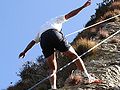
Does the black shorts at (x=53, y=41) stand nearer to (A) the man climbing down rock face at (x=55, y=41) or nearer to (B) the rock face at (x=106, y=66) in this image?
(A) the man climbing down rock face at (x=55, y=41)

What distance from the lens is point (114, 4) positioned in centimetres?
2183

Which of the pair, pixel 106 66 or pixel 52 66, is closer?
pixel 52 66

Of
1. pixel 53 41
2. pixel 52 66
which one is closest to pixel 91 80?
pixel 52 66

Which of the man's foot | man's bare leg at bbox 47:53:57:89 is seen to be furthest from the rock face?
man's bare leg at bbox 47:53:57:89

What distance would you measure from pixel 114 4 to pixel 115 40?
820cm

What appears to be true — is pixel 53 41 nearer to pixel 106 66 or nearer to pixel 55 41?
pixel 55 41

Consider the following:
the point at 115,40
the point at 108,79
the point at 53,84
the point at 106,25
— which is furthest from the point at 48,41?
the point at 106,25

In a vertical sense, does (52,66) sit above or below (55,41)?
below

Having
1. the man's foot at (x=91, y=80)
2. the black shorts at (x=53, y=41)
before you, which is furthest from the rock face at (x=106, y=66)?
the black shorts at (x=53, y=41)

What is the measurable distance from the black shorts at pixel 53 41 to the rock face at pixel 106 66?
2.74ft

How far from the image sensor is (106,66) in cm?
1079

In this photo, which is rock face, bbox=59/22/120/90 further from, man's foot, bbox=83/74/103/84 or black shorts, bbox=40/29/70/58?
black shorts, bbox=40/29/70/58

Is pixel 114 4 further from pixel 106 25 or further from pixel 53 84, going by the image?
pixel 53 84

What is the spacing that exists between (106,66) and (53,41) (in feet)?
7.29
